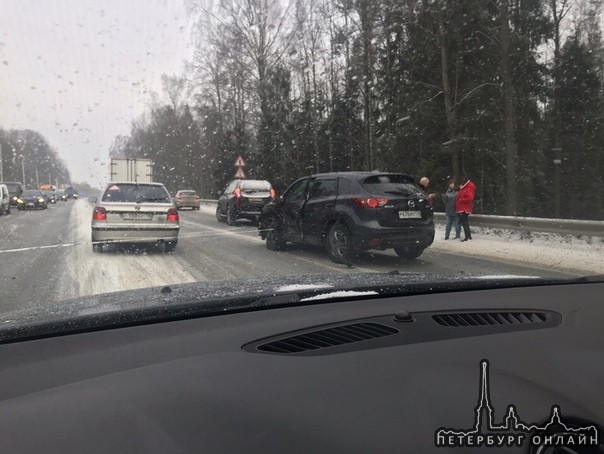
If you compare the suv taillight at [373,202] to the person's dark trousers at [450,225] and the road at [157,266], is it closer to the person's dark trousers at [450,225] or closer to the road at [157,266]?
the road at [157,266]

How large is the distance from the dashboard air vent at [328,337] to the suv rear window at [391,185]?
7.14 metres

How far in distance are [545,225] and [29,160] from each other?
170ft

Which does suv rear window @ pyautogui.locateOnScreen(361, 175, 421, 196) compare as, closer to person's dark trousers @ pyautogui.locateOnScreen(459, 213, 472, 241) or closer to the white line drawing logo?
person's dark trousers @ pyautogui.locateOnScreen(459, 213, 472, 241)

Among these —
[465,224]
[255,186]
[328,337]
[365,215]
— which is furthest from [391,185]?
[255,186]

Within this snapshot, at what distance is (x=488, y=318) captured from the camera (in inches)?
98.0

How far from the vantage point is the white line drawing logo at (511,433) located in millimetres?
1766

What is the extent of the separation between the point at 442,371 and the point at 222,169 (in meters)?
35.8

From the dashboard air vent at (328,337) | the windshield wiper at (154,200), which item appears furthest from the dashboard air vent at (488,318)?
the windshield wiper at (154,200)

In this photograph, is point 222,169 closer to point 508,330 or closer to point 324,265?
point 324,265

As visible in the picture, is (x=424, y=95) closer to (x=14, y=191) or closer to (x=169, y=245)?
(x=169, y=245)

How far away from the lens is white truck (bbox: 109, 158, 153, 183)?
912 inches

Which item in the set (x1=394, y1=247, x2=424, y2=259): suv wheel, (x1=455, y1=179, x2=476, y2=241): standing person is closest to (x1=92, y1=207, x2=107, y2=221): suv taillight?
(x1=394, y1=247, x2=424, y2=259): suv wheel

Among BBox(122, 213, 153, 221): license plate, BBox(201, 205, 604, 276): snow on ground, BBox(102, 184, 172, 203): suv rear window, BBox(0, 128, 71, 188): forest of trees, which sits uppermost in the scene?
BBox(0, 128, 71, 188): forest of trees

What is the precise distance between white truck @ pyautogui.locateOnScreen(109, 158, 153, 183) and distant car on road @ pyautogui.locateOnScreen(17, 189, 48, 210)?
Result: 15453 mm
